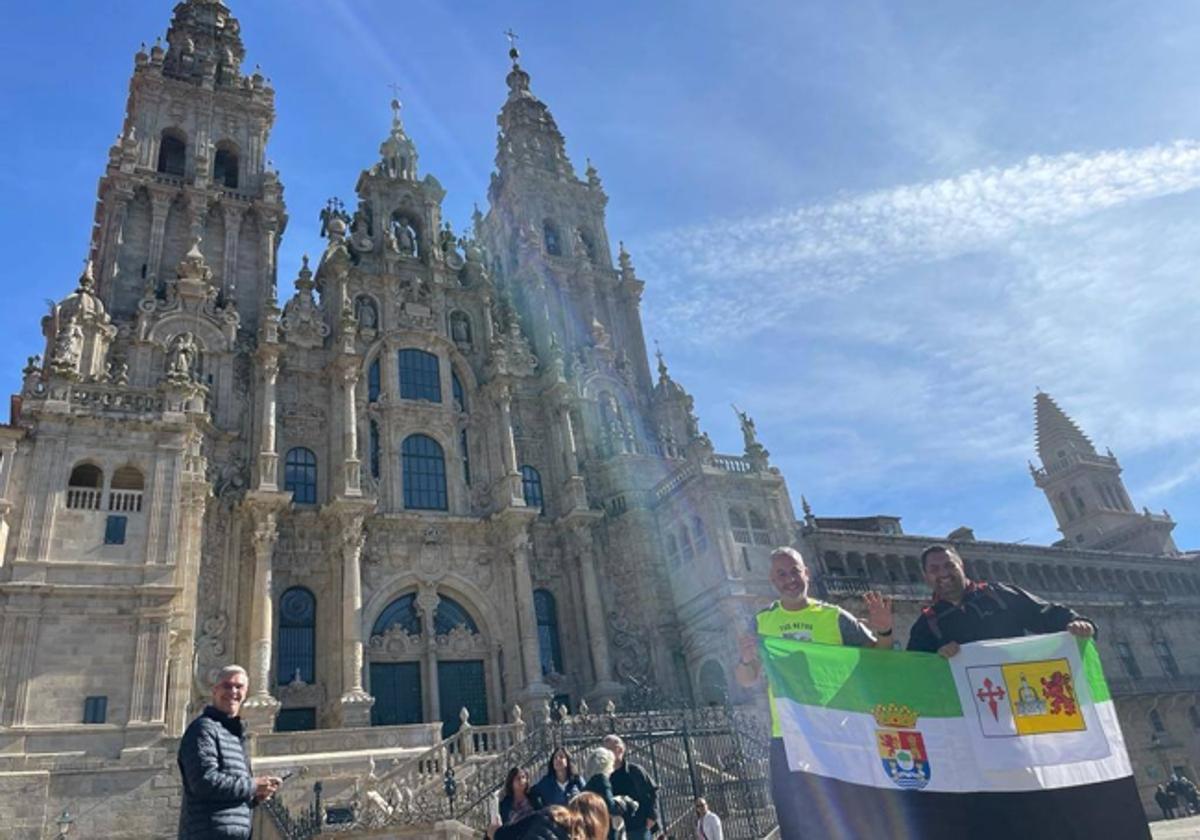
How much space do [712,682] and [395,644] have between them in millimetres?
10948

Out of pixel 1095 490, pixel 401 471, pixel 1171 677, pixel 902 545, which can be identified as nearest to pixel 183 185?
pixel 401 471

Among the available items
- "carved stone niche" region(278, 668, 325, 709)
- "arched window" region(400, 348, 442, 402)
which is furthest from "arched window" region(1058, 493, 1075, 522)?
"carved stone niche" region(278, 668, 325, 709)

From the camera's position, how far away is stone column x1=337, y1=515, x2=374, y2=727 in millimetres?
23812

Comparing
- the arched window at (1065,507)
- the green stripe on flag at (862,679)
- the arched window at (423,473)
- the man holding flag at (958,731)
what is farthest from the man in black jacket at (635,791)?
the arched window at (1065,507)

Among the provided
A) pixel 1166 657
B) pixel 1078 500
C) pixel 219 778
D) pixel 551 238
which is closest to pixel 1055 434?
pixel 1078 500

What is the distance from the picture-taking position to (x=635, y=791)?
823cm

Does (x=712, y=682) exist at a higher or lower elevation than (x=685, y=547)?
lower

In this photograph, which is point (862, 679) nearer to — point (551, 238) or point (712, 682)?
point (712, 682)

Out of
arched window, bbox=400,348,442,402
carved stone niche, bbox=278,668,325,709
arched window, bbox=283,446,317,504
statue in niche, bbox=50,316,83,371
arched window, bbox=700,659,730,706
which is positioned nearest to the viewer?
statue in niche, bbox=50,316,83,371

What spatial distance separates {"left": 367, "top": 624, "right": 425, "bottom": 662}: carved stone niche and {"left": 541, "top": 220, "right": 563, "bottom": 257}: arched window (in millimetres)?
20901

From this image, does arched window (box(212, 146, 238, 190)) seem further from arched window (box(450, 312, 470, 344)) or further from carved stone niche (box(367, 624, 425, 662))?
carved stone niche (box(367, 624, 425, 662))

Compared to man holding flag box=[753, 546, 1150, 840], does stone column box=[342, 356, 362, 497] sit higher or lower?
higher

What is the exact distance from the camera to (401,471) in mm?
30516

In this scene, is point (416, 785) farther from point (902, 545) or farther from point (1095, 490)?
point (1095, 490)
